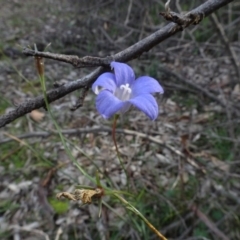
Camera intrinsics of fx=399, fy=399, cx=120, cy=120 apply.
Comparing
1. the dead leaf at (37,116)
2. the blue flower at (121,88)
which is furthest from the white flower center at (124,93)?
the dead leaf at (37,116)

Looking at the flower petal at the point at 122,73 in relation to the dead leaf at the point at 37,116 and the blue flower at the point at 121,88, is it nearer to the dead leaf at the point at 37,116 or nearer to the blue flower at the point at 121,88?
the blue flower at the point at 121,88

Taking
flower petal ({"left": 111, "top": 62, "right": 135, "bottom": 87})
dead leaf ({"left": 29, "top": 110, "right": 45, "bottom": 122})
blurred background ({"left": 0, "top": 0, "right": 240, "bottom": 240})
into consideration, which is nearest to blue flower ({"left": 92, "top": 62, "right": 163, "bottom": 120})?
flower petal ({"left": 111, "top": 62, "right": 135, "bottom": 87})

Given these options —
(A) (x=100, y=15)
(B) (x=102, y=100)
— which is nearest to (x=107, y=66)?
(B) (x=102, y=100)

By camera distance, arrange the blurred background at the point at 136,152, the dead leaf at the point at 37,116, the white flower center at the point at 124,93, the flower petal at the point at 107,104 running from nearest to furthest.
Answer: the flower petal at the point at 107,104 → the white flower center at the point at 124,93 → the blurred background at the point at 136,152 → the dead leaf at the point at 37,116

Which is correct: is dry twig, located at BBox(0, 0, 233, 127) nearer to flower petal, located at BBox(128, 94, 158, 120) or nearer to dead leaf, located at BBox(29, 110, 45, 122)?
flower petal, located at BBox(128, 94, 158, 120)

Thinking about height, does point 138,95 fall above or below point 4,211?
above

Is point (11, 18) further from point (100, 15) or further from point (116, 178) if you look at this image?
point (116, 178)

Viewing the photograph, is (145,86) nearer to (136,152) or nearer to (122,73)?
(122,73)
